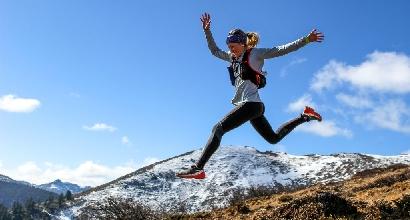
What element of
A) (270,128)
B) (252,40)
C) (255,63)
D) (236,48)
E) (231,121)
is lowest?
(231,121)

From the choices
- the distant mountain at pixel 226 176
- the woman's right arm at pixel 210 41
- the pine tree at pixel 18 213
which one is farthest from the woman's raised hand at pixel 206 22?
the pine tree at pixel 18 213

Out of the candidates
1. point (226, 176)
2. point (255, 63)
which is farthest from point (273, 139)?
point (226, 176)

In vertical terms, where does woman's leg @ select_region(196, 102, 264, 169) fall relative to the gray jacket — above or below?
below

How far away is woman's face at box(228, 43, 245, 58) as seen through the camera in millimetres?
7840

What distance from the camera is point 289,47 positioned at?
7.88 m

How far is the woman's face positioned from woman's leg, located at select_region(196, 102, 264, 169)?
32.8 inches

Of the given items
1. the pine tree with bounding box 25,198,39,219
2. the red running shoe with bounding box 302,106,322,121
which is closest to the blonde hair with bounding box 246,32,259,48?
the red running shoe with bounding box 302,106,322,121

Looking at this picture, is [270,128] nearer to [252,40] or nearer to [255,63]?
[255,63]

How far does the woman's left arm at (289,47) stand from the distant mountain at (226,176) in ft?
315

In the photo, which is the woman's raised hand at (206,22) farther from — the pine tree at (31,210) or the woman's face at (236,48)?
the pine tree at (31,210)

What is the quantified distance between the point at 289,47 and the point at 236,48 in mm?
784

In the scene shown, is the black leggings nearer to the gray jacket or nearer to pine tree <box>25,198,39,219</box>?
the gray jacket

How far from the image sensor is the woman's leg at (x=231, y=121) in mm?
7504

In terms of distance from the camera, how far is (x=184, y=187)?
411ft
